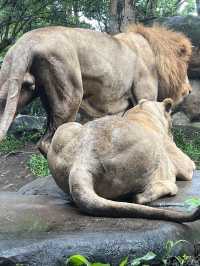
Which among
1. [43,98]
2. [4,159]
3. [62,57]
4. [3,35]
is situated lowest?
[4,159]


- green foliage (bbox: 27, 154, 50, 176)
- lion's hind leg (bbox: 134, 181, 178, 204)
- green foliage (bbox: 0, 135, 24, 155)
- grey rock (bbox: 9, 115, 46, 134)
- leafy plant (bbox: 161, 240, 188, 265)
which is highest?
leafy plant (bbox: 161, 240, 188, 265)

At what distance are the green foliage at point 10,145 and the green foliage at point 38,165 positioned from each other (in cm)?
84

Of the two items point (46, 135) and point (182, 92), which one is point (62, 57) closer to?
point (46, 135)

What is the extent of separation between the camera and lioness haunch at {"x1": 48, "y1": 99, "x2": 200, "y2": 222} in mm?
4230

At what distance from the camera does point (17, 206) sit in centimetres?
462

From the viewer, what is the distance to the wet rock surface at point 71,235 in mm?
3611

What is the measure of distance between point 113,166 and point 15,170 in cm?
636

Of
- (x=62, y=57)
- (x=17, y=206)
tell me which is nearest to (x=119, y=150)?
(x=17, y=206)

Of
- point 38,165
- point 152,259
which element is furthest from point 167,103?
point 38,165

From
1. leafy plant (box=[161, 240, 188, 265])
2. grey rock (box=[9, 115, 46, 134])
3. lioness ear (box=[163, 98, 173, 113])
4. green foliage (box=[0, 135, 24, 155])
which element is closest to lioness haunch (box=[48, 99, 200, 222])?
leafy plant (box=[161, 240, 188, 265])

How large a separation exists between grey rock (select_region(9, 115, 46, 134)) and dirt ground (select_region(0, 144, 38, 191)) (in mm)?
521

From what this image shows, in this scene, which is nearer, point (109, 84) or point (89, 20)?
point (109, 84)

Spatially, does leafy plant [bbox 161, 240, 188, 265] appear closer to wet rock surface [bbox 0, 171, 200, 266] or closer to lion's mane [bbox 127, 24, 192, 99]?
wet rock surface [bbox 0, 171, 200, 266]

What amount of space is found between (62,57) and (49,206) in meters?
2.22
